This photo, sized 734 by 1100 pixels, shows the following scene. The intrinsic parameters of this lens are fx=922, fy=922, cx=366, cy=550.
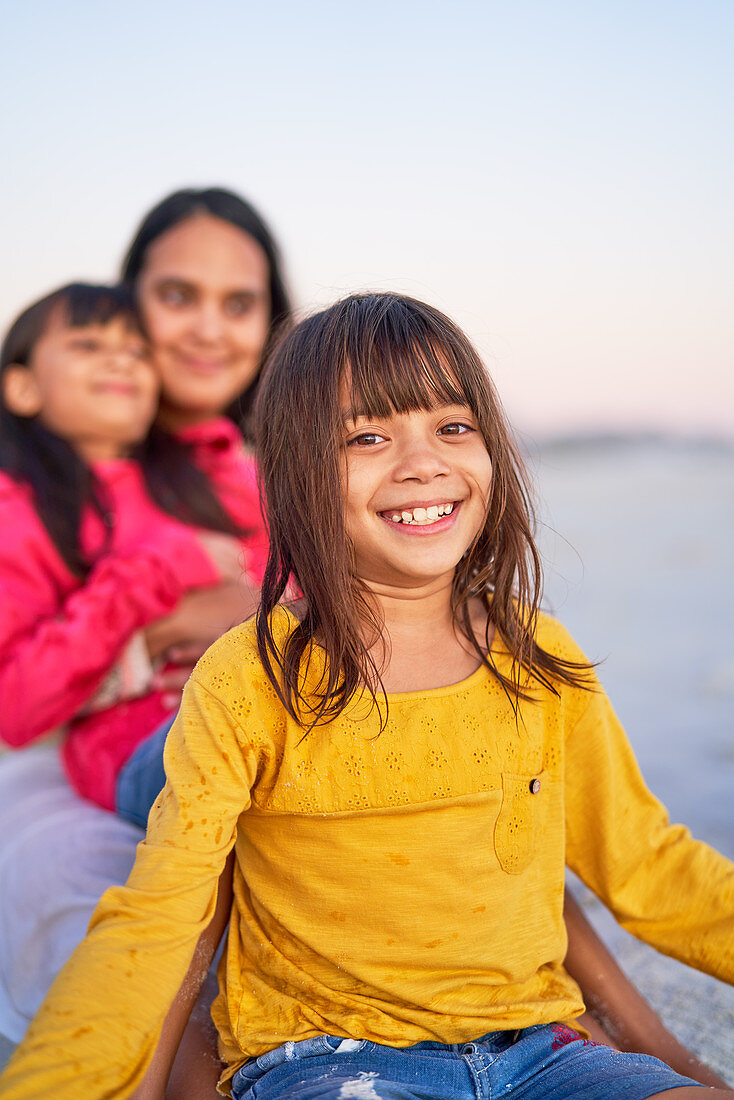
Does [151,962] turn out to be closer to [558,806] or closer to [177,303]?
[558,806]

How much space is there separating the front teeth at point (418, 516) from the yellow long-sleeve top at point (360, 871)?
8.8 inches

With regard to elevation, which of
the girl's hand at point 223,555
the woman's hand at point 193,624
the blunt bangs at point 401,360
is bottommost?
the woman's hand at point 193,624

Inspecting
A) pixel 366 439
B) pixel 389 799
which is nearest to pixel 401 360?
pixel 366 439

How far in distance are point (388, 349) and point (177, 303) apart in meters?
1.50

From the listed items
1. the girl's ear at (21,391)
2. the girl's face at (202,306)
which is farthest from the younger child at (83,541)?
the girl's face at (202,306)

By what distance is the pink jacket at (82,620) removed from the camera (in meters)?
2.02

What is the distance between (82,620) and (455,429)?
1073 mm

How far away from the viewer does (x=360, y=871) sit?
4.07 ft

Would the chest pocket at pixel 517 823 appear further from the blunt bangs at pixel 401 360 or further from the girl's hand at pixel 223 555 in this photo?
the girl's hand at pixel 223 555

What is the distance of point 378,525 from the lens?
4.27 feet

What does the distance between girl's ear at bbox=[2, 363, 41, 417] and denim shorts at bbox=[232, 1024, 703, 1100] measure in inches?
71.0

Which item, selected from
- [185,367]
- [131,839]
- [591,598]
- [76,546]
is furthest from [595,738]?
[591,598]

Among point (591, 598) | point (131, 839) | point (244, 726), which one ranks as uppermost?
point (244, 726)

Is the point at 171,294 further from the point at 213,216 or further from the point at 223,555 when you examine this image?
the point at 223,555
